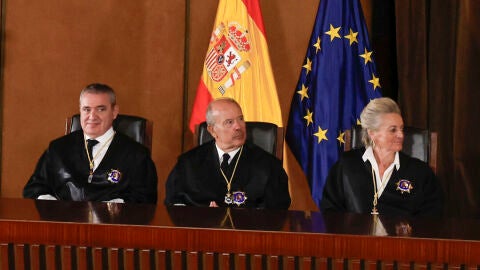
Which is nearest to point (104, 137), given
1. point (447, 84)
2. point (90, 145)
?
point (90, 145)

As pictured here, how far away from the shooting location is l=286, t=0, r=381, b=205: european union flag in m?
5.02

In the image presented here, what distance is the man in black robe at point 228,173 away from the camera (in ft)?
12.2

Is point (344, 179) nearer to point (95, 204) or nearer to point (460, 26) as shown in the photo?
point (95, 204)

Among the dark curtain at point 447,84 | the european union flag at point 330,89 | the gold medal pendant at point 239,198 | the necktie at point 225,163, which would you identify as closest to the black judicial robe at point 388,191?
the gold medal pendant at point 239,198

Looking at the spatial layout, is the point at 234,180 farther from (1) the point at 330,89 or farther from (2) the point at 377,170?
(1) the point at 330,89

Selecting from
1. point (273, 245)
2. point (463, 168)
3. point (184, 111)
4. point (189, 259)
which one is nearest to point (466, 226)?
point (273, 245)

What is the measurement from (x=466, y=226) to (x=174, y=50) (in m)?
3.24

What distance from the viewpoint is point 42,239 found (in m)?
2.44

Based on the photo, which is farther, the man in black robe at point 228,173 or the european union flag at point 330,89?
the european union flag at point 330,89

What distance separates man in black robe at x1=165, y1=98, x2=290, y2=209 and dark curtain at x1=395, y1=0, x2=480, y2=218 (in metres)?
1.67

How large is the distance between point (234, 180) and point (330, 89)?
1515 millimetres

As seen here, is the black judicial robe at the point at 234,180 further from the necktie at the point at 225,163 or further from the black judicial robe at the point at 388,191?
the black judicial robe at the point at 388,191

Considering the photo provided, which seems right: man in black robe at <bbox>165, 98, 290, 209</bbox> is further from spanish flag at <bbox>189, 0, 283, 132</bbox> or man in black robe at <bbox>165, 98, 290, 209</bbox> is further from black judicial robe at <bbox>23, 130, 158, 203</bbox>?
spanish flag at <bbox>189, 0, 283, 132</bbox>

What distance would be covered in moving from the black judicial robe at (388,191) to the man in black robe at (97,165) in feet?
3.09
